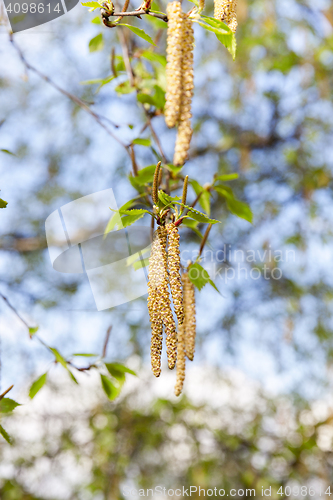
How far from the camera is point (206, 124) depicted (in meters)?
2.21

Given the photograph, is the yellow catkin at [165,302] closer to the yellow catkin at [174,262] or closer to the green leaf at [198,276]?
the yellow catkin at [174,262]

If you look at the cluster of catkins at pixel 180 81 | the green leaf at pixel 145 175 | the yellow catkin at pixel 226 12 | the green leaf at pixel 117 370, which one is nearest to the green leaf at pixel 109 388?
the green leaf at pixel 117 370

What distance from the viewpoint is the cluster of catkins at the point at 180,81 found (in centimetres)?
38

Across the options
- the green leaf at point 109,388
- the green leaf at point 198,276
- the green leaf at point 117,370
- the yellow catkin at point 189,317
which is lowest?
the green leaf at point 109,388

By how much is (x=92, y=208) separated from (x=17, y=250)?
0.59 m

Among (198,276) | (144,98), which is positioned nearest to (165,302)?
(198,276)

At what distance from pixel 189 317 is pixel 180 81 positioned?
Result: 11.7 inches

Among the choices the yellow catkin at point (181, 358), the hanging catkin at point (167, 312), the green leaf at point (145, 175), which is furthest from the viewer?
the green leaf at point (145, 175)

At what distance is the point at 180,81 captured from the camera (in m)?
0.38

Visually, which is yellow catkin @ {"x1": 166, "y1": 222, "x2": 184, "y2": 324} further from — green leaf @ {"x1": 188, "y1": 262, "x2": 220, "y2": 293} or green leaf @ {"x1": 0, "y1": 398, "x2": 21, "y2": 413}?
green leaf @ {"x1": 0, "y1": 398, "x2": 21, "y2": 413}

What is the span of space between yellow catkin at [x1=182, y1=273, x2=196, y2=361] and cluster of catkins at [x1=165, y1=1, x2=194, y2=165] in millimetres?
225

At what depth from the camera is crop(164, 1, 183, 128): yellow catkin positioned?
37cm

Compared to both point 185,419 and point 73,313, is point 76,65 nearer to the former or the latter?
point 73,313

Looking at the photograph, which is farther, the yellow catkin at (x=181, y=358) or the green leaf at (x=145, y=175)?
the green leaf at (x=145, y=175)
